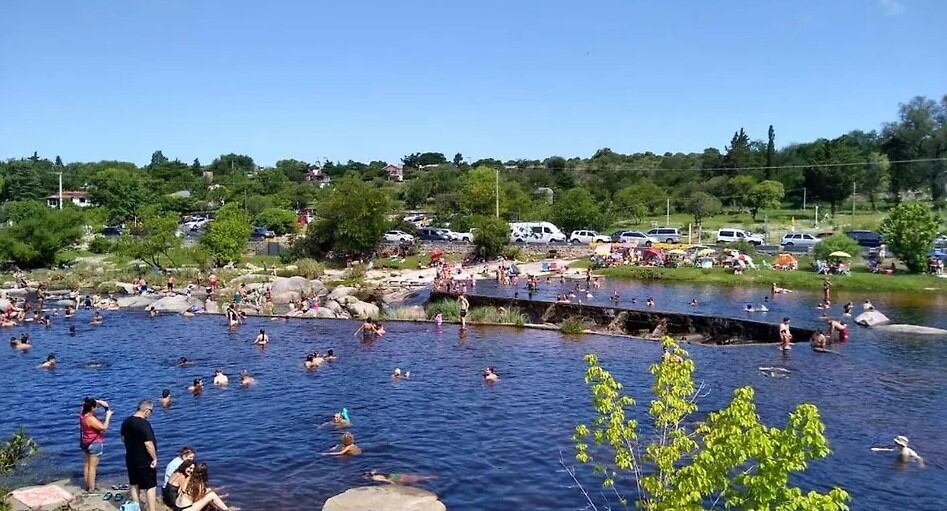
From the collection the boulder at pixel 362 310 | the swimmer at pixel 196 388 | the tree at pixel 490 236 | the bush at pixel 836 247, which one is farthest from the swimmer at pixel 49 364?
the bush at pixel 836 247

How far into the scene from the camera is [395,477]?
18391 millimetres

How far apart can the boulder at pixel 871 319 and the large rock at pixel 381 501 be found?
2946 centimetres

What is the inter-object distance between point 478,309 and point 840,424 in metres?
23.6

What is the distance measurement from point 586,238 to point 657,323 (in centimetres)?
3862

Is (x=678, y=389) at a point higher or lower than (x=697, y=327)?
higher

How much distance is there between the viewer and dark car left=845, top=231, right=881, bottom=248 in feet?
223

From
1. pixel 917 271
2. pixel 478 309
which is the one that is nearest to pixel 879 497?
pixel 478 309

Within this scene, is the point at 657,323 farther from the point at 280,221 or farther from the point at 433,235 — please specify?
the point at 280,221

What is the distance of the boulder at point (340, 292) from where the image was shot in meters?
49.6

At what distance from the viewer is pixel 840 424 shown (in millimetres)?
22391

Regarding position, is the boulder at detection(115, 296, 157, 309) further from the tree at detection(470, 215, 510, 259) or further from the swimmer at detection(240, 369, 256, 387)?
the tree at detection(470, 215, 510, 259)

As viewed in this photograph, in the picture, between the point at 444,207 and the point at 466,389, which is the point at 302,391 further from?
the point at 444,207

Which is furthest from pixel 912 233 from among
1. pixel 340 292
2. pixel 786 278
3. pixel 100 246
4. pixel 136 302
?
pixel 100 246

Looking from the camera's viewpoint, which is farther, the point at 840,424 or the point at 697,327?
the point at 697,327
